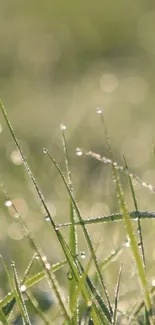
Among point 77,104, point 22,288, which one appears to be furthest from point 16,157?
point 22,288

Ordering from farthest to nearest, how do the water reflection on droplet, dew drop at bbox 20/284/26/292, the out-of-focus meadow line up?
the water reflection on droplet
the out-of-focus meadow
dew drop at bbox 20/284/26/292

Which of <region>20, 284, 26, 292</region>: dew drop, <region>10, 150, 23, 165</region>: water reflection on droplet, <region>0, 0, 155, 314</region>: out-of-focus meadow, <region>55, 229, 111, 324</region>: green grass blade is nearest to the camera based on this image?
<region>55, 229, 111, 324</region>: green grass blade

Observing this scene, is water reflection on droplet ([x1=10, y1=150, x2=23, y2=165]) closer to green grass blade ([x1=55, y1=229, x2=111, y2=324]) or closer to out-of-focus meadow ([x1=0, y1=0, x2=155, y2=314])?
out-of-focus meadow ([x1=0, y1=0, x2=155, y2=314])

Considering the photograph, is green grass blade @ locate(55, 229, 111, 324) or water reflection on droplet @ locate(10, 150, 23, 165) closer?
green grass blade @ locate(55, 229, 111, 324)

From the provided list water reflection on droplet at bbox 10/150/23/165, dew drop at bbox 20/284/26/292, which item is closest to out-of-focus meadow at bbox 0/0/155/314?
water reflection on droplet at bbox 10/150/23/165

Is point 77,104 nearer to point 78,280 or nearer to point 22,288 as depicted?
point 22,288

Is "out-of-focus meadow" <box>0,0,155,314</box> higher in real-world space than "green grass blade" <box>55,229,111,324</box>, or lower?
higher

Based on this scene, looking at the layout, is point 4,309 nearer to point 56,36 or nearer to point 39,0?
point 56,36

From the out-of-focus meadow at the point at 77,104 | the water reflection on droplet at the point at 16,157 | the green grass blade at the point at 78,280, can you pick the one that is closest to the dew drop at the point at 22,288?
the green grass blade at the point at 78,280

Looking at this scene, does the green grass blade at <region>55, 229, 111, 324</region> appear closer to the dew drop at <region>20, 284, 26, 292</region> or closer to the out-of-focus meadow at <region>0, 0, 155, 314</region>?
the dew drop at <region>20, 284, 26, 292</region>

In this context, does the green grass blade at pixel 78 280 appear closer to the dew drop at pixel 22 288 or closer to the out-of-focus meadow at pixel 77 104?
the dew drop at pixel 22 288
